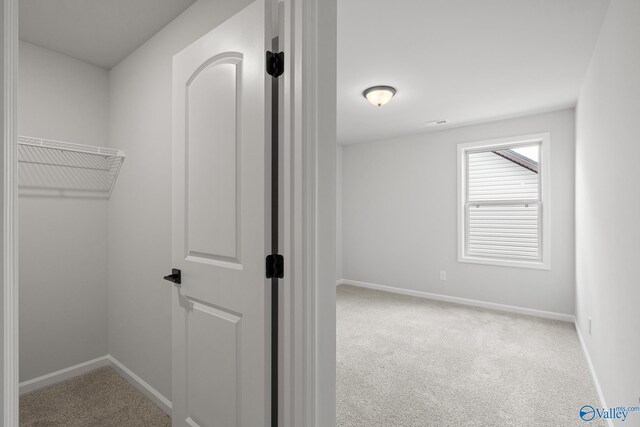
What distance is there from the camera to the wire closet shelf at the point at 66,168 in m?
2.19

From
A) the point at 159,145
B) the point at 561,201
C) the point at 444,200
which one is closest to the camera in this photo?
the point at 159,145

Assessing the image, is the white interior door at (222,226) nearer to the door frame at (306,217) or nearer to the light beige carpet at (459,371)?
the door frame at (306,217)

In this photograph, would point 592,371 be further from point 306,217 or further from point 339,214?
point 339,214

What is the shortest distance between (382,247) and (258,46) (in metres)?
4.41

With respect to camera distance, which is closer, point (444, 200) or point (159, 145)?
point (159, 145)

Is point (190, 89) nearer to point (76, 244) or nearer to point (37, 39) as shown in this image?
point (37, 39)


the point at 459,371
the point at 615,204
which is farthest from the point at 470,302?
the point at 615,204

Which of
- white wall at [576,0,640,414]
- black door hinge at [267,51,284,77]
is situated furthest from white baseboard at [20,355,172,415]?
white wall at [576,0,640,414]

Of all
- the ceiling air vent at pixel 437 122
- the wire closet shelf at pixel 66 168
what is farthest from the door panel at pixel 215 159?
the ceiling air vent at pixel 437 122

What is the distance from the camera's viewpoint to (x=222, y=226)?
1.40 m

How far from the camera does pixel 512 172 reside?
421 cm

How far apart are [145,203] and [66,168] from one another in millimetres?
786

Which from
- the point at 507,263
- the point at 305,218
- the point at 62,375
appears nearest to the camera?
the point at 305,218

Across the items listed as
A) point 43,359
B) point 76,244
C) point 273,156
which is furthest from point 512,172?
point 43,359
